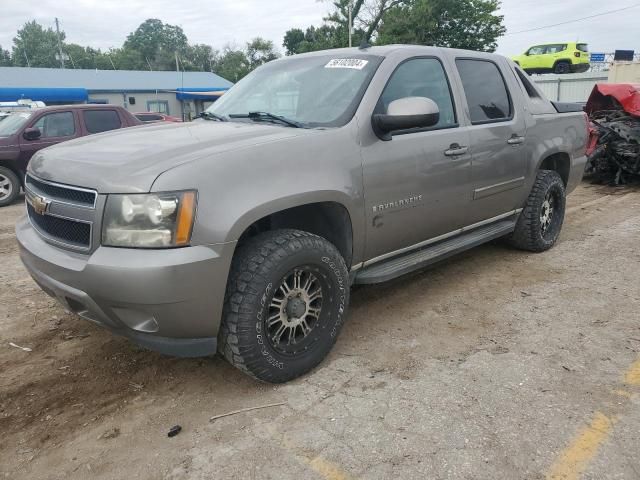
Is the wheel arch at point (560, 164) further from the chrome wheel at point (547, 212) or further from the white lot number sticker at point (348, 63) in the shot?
the white lot number sticker at point (348, 63)

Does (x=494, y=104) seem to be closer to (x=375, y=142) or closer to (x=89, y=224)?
(x=375, y=142)

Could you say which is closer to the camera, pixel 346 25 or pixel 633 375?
pixel 633 375

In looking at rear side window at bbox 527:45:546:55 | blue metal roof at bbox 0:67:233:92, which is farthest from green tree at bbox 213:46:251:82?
rear side window at bbox 527:45:546:55

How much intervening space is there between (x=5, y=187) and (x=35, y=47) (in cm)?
10103

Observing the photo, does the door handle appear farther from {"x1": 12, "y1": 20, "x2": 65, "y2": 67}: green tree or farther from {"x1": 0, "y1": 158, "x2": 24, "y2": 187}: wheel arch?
{"x1": 12, "y1": 20, "x2": 65, "y2": 67}: green tree

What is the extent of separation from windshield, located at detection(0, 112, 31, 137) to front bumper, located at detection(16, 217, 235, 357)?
7.95 meters

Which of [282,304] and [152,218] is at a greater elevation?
[152,218]

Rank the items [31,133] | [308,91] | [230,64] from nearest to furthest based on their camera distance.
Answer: [308,91], [31,133], [230,64]

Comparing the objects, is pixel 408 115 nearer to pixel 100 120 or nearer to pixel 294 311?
pixel 294 311

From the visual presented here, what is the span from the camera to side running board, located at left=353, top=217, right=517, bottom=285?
10.9 feet

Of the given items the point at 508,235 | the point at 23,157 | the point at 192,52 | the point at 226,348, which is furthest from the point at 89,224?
the point at 192,52

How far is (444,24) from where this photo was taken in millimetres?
37812

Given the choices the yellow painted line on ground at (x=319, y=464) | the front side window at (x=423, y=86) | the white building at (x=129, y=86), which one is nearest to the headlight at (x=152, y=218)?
the yellow painted line on ground at (x=319, y=464)

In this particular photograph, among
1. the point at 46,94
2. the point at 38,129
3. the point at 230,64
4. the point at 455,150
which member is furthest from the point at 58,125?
the point at 230,64
